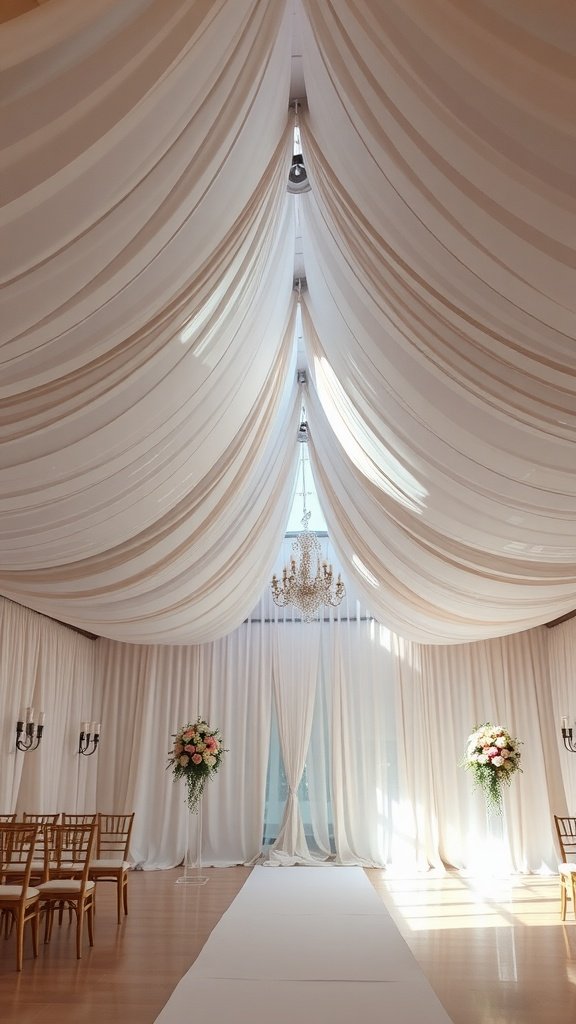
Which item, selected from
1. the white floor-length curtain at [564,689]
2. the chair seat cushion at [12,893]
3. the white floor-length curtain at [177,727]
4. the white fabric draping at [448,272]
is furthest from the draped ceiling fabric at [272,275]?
the white floor-length curtain at [177,727]

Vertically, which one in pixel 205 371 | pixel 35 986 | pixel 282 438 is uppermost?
pixel 282 438

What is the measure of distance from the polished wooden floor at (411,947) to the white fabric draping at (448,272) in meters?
3.18

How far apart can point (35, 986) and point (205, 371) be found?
14.8 feet

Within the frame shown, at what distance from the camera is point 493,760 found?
377 inches

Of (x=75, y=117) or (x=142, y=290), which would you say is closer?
(x=75, y=117)

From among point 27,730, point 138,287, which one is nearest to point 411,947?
point 27,730

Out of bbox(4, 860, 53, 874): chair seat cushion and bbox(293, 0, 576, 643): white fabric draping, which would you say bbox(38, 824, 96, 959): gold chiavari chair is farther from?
bbox(293, 0, 576, 643): white fabric draping

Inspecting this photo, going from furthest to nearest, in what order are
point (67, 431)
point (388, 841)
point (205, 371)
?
point (388, 841)
point (205, 371)
point (67, 431)

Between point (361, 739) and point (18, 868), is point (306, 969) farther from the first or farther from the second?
point (361, 739)

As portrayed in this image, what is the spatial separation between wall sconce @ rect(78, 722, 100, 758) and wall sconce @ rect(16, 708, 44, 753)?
4.52ft

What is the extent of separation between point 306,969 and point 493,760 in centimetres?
468

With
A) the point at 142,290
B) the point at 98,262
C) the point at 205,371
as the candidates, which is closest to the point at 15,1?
the point at 98,262

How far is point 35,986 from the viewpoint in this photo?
5.30 metres

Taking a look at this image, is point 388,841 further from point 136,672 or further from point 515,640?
point 136,672
